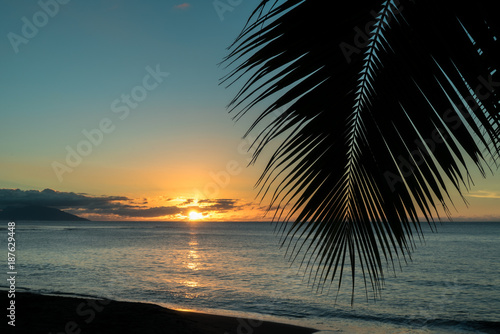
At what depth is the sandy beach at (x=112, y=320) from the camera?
393 inches

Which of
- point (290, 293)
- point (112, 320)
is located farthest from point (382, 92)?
point (290, 293)

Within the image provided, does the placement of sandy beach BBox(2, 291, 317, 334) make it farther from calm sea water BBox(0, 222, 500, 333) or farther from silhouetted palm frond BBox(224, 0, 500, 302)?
Result: silhouetted palm frond BBox(224, 0, 500, 302)

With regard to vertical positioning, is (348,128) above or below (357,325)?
above

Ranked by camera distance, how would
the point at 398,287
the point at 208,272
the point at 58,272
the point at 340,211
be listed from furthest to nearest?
the point at 208,272 → the point at 58,272 → the point at 398,287 → the point at 340,211

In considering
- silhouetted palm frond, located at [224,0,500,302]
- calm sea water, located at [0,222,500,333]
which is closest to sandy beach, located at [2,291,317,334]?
calm sea water, located at [0,222,500,333]

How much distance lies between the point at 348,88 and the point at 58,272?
29.2m

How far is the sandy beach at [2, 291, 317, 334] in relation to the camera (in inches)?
393

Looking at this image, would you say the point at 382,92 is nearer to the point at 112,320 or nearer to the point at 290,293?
the point at 112,320

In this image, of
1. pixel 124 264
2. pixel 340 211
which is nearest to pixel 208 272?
pixel 124 264

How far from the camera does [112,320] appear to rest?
10.9 metres

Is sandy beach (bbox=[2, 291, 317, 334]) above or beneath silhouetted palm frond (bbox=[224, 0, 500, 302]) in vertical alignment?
beneath

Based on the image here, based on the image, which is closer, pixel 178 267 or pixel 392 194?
pixel 392 194

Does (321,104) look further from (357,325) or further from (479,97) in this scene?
(357,325)

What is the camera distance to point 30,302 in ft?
40.8
